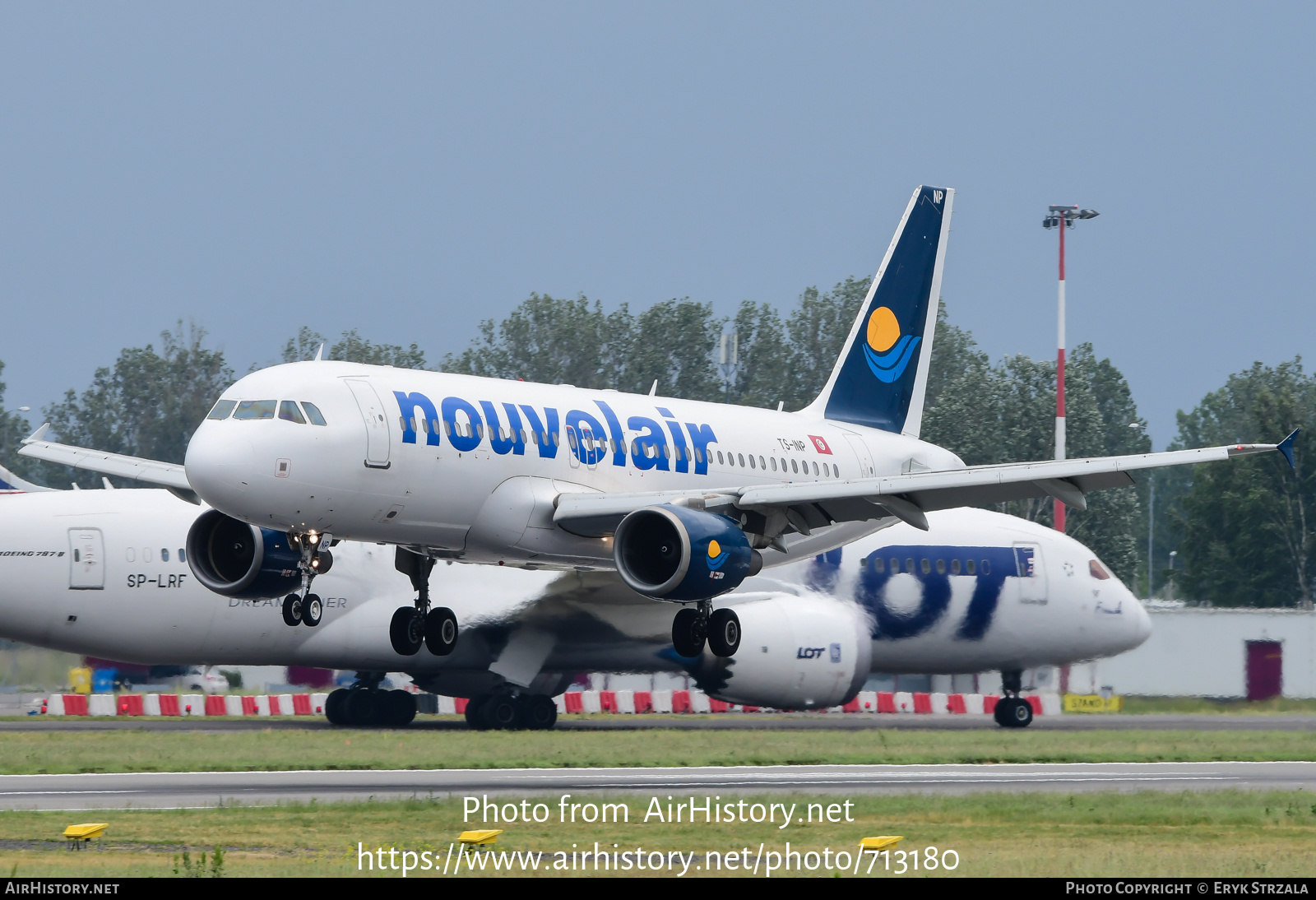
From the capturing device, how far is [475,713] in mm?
39000

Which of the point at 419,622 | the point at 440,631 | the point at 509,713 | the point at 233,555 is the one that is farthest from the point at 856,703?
the point at 233,555

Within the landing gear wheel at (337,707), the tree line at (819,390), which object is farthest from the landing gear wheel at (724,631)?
the tree line at (819,390)

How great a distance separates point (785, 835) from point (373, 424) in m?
10.9

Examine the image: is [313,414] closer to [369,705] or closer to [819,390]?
[369,705]

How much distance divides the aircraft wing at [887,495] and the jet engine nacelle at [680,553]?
0.45 m

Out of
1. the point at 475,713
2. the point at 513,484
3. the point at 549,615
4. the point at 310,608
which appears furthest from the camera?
the point at 549,615

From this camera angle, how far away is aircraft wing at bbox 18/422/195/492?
33.1 meters

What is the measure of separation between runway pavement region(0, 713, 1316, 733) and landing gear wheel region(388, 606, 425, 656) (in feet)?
22.4

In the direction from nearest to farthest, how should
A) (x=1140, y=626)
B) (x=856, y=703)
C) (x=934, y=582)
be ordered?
1. (x=934, y=582)
2. (x=1140, y=626)
3. (x=856, y=703)

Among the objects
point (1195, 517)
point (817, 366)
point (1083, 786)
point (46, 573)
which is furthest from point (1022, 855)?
point (817, 366)

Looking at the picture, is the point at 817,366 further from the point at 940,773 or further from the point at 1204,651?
the point at 940,773

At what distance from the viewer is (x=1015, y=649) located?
4319 centimetres

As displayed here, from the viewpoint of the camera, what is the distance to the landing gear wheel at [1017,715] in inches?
1677
